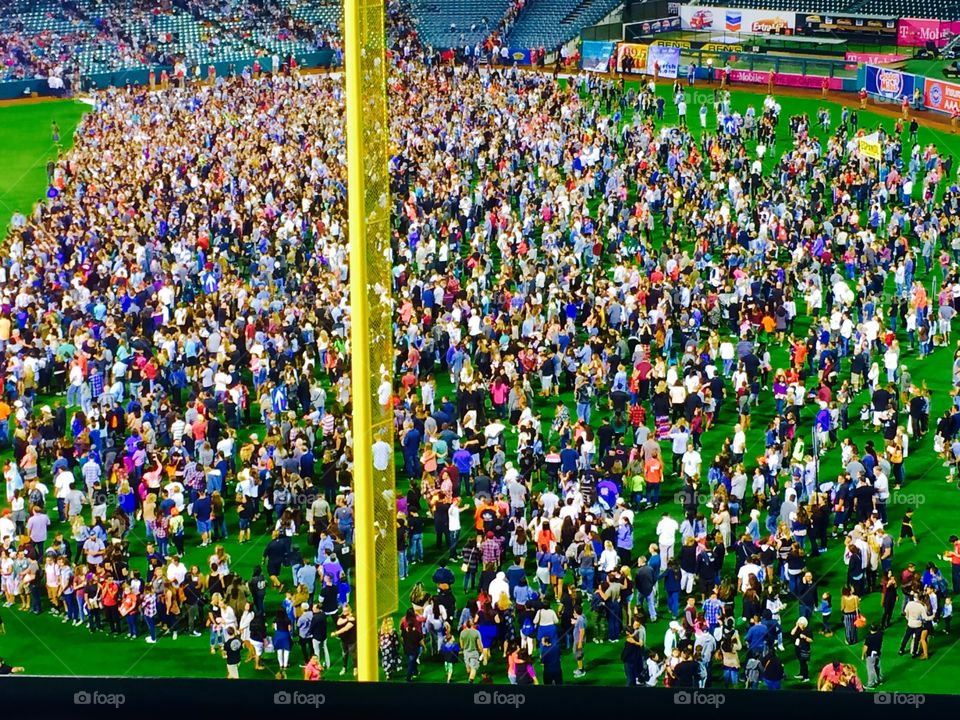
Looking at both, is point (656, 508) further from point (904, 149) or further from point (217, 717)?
point (904, 149)

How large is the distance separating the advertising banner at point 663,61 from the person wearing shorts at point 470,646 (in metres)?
38.4

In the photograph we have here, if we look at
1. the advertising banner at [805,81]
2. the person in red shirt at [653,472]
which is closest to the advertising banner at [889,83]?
the advertising banner at [805,81]

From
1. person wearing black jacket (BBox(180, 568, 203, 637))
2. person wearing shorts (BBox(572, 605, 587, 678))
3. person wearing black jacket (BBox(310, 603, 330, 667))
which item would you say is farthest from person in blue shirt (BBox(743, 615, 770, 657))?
person wearing black jacket (BBox(180, 568, 203, 637))

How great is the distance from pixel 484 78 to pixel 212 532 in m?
28.9

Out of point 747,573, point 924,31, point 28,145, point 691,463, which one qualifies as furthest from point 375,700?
point 924,31

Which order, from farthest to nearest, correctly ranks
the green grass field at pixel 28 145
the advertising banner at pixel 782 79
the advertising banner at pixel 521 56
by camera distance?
the advertising banner at pixel 521 56
the advertising banner at pixel 782 79
the green grass field at pixel 28 145

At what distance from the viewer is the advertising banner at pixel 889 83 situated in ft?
160

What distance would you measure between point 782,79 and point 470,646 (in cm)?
3910

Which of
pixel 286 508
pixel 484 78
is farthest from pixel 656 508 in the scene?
pixel 484 78

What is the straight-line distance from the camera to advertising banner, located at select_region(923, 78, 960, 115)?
152 feet

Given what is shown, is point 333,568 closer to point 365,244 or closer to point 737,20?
point 365,244

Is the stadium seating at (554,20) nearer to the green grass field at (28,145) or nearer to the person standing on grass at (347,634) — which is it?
the green grass field at (28,145)

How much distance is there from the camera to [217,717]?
41.3 feet

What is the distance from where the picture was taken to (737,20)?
60.5 metres
